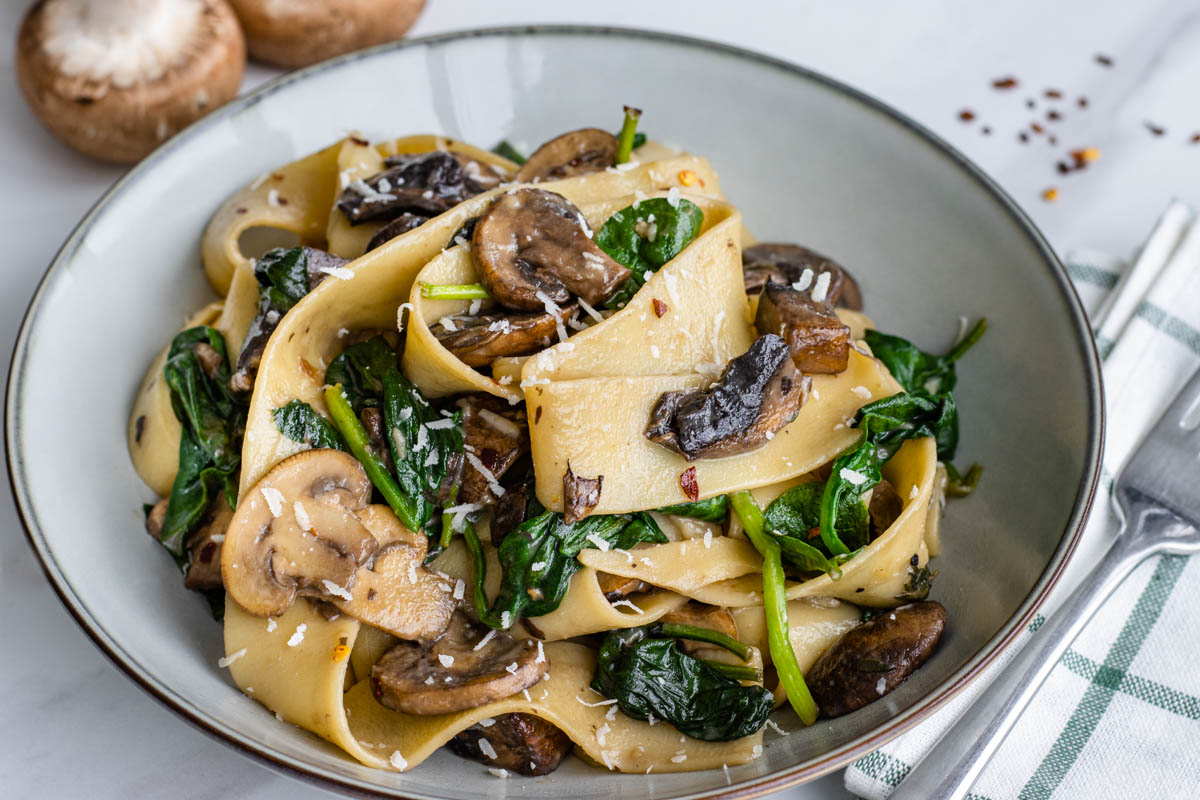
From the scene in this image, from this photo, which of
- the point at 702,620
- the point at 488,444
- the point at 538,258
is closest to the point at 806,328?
the point at 538,258

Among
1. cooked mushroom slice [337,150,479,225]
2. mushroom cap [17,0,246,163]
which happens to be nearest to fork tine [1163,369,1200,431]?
cooked mushroom slice [337,150,479,225]

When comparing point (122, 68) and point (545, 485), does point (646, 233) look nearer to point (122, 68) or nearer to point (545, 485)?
point (545, 485)

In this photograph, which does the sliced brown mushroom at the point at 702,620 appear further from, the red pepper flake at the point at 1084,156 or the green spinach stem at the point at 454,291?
the red pepper flake at the point at 1084,156

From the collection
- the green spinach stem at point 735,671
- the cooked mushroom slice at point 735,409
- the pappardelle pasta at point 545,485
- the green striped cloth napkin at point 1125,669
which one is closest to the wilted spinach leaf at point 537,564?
the pappardelle pasta at point 545,485

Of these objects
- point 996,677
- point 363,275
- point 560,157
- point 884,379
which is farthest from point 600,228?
point 996,677

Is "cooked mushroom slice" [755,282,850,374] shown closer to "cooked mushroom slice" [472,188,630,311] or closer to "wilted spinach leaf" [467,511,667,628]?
"cooked mushroom slice" [472,188,630,311]
